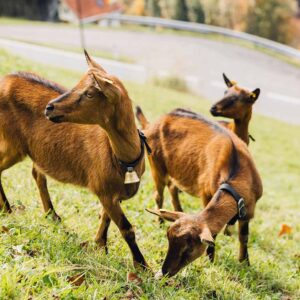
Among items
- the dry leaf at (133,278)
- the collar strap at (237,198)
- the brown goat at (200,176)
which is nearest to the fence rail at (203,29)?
the brown goat at (200,176)

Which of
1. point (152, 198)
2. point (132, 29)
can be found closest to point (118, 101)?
point (152, 198)

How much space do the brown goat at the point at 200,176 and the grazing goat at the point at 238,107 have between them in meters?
0.66

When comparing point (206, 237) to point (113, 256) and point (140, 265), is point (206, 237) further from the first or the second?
point (113, 256)

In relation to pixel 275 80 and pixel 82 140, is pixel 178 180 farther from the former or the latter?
pixel 275 80

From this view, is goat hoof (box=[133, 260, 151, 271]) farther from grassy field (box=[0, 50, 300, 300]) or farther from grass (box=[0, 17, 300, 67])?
grass (box=[0, 17, 300, 67])

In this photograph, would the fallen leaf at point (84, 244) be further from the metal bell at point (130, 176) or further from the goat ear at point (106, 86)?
the goat ear at point (106, 86)

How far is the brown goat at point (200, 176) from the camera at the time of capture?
14.8 feet

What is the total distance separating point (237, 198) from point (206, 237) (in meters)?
0.86

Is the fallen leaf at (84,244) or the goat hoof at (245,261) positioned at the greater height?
the fallen leaf at (84,244)

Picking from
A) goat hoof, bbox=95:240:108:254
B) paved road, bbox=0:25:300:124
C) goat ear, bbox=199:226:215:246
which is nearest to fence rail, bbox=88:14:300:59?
paved road, bbox=0:25:300:124

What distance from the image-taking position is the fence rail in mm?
24556

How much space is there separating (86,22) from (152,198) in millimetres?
24792

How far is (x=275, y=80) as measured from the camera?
2122cm

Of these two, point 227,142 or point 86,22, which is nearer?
point 227,142
